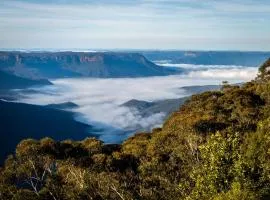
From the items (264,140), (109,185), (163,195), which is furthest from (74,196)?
(264,140)

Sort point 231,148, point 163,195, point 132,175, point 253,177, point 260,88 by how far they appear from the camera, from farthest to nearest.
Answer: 1. point 260,88
2. point 132,175
3. point 163,195
4. point 231,148
5. point 253,177

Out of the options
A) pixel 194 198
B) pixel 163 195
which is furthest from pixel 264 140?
pixel 194 198

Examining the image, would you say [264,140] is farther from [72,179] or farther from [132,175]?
[72,179]

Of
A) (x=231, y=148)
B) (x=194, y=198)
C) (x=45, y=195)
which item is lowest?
(x=45, y=195)

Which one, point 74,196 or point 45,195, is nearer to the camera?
point 74,196

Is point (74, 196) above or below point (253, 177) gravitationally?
below

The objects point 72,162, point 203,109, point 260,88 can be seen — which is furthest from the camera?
point 260,88
